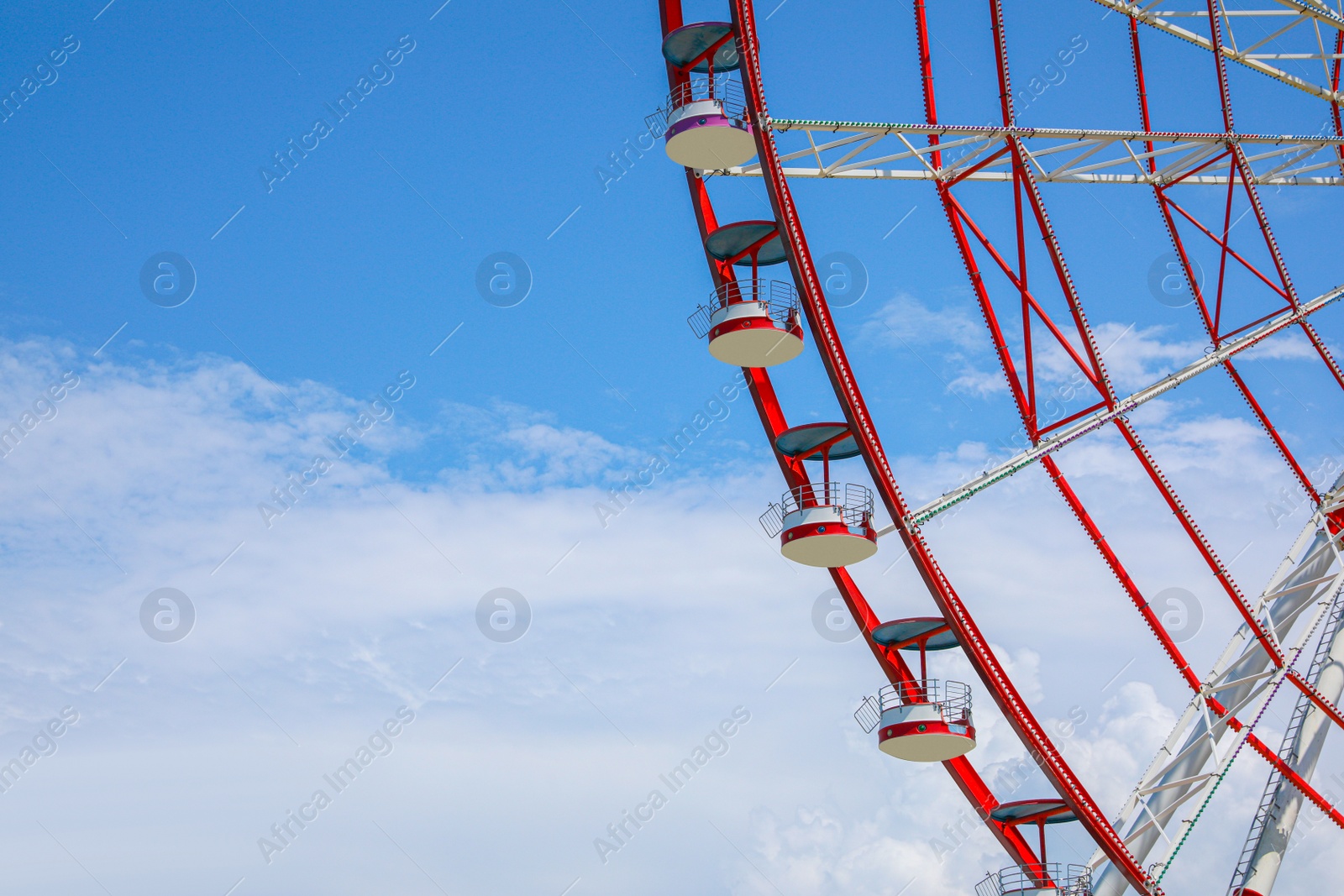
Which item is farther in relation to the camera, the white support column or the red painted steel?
the white support column

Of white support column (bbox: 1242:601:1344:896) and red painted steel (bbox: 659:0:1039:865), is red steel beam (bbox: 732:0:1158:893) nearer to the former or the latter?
red painted steel (bbox: 659:0:1039:865)

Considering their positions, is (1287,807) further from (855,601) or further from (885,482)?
(885,482)

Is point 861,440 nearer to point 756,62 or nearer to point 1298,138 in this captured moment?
point 756,62

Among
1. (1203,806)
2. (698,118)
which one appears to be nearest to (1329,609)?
(1203,806)

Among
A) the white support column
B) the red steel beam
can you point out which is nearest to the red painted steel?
the red steel beam

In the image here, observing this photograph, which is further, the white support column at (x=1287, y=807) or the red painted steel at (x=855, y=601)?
the white support column at (x=1287, y=807)

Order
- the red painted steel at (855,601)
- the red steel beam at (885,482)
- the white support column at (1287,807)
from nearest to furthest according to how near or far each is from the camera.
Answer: the red steel beam at (885,482) → the red painted steel at (855,601) → the white support column at (1287,807)

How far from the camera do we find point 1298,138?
26.3 m

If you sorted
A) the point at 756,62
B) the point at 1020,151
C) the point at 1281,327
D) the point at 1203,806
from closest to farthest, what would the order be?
the point at 756,62, the point at 1020,151, the point at 1203,806, the point at 1281,327

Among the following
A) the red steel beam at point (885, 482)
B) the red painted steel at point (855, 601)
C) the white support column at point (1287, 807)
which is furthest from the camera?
the white support column at point (1287, 807)

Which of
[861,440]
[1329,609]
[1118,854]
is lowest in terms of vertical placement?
[1118,854]

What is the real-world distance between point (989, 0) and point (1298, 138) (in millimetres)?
8286

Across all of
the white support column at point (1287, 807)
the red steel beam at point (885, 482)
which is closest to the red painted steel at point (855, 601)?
the red steel beam at point (885, 482)

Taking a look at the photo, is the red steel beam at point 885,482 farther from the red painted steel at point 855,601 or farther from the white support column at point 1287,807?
the white support column at point 1287,807
